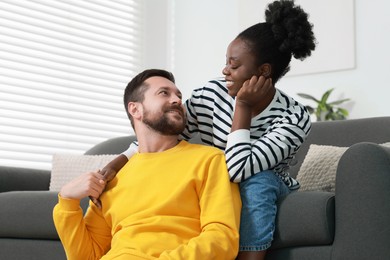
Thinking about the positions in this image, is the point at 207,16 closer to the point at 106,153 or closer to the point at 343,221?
the point at 106,153

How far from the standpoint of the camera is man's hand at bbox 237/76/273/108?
5.90 ft

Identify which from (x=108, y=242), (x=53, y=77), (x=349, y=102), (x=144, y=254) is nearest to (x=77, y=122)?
(x=53, y=77)

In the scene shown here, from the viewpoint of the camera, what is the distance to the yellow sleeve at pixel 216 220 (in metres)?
1.53

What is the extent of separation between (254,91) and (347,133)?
0.94 m

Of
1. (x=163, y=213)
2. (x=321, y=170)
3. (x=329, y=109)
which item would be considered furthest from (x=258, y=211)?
(x=329, y=109)

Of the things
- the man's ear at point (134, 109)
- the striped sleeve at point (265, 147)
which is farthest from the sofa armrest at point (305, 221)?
the man's ear at point (134, 109)

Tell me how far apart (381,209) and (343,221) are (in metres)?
0.10

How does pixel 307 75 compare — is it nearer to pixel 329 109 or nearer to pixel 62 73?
pixel 329 109

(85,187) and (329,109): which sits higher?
(329,109)

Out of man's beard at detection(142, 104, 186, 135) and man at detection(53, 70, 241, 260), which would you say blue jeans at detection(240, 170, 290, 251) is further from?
man's beard at detection(142, 104, 186, 135)

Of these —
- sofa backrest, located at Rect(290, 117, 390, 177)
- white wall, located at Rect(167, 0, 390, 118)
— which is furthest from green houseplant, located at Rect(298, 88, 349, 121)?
sofa backrest, located at Rect(290, 117, 390, 177)

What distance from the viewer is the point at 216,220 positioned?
5.26 feet

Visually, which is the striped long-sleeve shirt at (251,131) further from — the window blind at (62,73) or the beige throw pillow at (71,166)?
the window blind at (62,73)

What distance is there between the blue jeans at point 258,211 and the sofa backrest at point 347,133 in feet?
2.48
